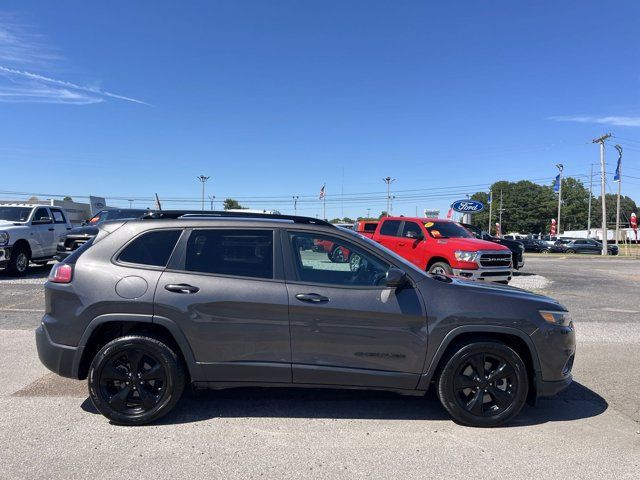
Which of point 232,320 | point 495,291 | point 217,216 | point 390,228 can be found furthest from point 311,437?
point 390,228

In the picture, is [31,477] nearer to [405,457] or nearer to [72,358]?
[72,358]

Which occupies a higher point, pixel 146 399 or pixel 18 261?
pixel 18 261

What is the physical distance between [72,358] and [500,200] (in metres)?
120

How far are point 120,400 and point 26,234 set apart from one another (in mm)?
10813

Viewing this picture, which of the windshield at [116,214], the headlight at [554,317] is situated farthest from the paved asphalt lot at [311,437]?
the windshield at [116,214]

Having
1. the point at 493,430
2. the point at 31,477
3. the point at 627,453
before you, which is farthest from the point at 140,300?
the point at 627,453

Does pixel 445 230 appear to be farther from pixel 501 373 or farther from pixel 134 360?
pixel 134 360

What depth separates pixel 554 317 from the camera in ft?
13.0

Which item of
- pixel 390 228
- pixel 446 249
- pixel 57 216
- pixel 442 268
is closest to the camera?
pixel 446 249

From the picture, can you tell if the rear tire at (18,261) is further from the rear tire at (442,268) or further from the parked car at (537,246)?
the parked car at (537,246)

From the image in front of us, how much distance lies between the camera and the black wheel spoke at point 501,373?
3896 millimetres

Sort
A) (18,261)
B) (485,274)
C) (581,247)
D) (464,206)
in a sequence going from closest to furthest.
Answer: (485,274), (18,261), (464,206), (581,247)

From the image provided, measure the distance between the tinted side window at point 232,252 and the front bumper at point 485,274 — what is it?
770cm

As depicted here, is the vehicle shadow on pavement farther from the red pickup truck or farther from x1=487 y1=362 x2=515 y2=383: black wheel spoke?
the red pickup truck
